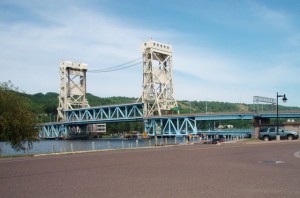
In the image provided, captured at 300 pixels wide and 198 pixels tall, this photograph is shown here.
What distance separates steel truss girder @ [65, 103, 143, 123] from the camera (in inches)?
5428

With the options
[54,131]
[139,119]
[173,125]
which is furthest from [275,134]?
[54,131]

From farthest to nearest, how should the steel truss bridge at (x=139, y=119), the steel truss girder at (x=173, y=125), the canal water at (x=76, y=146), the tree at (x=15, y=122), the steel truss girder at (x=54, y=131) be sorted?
the steel truss girder at (x=54, y=131) → the steel truss girder at (x=173, y=125) → the steel truss bridge at (x=139, y=119) → the canal water at (x=76, y=146) → the tree at (x=15, y=122)

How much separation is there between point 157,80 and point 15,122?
3643 inches

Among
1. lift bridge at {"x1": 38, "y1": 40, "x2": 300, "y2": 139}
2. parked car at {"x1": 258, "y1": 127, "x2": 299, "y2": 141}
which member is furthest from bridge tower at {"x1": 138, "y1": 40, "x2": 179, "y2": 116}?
parked car at {"x1": 258, "y1": 127, "x2": 299, "y2": 141}

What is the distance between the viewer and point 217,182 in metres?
12.4

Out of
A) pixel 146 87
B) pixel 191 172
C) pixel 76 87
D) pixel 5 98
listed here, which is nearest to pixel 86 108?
pixel 76 87

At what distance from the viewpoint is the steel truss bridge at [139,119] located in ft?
340

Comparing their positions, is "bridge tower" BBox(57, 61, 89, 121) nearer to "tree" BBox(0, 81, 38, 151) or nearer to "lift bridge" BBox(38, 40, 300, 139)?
"lift bridge" BBox(38, 40, 300, 139)

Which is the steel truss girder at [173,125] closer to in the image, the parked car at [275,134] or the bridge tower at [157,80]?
the bridge tower at [157,80]

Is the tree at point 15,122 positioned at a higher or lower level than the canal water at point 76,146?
higher

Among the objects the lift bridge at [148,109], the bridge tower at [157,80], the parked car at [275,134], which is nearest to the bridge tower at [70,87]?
the lift bridge at [148,109]

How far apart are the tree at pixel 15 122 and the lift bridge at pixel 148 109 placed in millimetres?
57398

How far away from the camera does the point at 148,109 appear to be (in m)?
133

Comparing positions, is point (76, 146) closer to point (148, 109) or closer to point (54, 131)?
point (148, 109)
